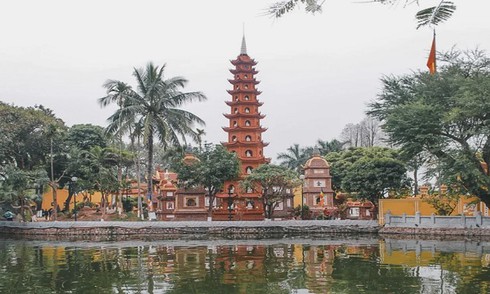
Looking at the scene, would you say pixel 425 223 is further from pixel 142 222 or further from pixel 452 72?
pixel 142 222

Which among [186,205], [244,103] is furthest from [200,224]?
[244,103]

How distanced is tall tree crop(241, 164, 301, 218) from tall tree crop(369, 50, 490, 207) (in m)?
8.55

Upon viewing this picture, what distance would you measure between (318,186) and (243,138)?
23.0 ft

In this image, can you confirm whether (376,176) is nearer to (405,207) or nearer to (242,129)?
(405,207)

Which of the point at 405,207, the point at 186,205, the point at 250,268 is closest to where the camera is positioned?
the point at 250,268

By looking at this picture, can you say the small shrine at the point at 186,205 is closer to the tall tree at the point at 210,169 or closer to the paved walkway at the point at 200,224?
the tall tree at the point at 210,169

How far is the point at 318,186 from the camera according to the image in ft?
143

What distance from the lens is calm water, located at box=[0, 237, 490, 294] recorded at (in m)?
14.2

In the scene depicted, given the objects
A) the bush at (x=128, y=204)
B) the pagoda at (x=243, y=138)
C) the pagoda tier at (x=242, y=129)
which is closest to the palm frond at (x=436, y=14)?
the pagoda at (x=243, y=138)

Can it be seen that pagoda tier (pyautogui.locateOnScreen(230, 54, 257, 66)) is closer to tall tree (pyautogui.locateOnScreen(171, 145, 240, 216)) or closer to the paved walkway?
tall tree (pyautogui.locateOnScreen(171, 145, 240, 216))

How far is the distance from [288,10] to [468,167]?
86.7 feet

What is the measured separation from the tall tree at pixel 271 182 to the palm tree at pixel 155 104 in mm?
4925

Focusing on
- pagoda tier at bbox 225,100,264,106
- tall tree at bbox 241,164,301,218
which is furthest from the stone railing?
pagoda tier at bbox 225,100,264,106

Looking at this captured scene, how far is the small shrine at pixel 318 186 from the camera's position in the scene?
4334cm
